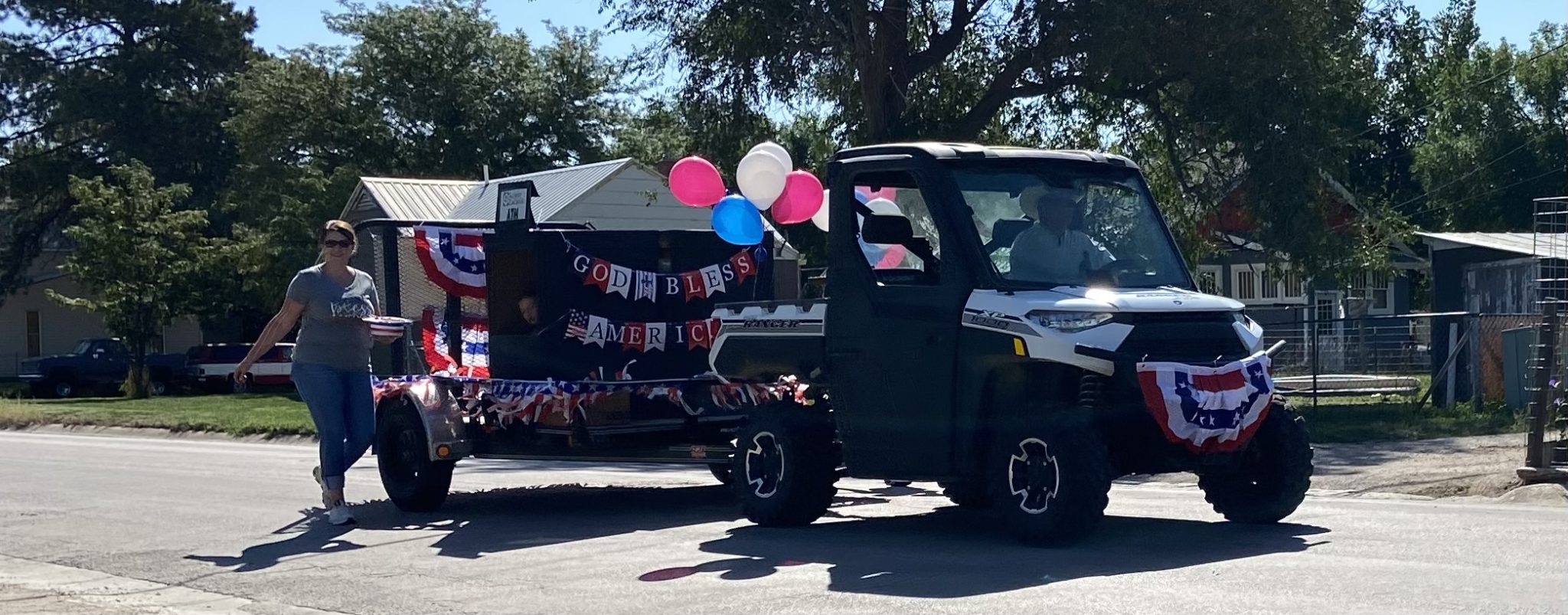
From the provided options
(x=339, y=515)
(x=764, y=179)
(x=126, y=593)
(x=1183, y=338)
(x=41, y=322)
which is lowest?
(x=126, y=593)

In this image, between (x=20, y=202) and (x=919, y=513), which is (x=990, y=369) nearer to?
(x=919, y=513)

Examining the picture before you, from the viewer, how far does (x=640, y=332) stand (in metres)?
11.0

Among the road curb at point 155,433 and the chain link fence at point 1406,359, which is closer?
the chain link fence at point 1406,359

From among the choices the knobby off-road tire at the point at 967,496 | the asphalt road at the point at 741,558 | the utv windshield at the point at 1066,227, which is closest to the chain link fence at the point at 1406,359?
the asphalt road at the point at 741,558

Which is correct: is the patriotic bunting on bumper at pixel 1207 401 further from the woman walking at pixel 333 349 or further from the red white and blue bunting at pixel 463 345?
the red white and blue bunting at pixel 463 345

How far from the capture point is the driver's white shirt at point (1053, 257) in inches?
341

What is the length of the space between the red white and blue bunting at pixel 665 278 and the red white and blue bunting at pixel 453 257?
806 millimetres

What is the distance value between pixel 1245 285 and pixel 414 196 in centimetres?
2056

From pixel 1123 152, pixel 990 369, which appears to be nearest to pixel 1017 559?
pixel 990 369

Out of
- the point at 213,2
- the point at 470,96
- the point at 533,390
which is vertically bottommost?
the point at 533,390

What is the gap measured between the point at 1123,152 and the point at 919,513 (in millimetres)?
14795

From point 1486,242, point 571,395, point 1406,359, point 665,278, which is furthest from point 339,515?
point 1486,242

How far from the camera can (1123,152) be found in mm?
24203

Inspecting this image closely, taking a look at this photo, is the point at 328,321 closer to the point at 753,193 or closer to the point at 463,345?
the point at 463,345
